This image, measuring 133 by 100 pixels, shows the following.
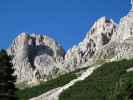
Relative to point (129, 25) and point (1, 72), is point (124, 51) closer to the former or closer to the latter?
point (129, 25)

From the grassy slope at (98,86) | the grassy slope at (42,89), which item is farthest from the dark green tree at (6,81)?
the grassy slope at (42,89)

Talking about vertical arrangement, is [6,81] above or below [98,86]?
below

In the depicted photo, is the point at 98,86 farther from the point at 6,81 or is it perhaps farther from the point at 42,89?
the point at 6,81

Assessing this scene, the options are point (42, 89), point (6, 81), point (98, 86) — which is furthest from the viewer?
point (42, 89)

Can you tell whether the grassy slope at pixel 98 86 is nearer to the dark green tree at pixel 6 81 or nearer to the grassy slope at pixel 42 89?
the grassy slope at pixel 42 89

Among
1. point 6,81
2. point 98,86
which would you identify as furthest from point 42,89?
point 6,81

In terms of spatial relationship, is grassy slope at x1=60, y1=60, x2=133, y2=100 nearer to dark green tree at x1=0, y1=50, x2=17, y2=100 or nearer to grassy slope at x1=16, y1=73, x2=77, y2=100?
grassy slope at x1=16, y1=73, x2=77, y2=100

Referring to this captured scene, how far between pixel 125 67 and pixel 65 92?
21741mm

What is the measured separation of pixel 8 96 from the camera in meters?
31.0

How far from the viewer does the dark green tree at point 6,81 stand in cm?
3116

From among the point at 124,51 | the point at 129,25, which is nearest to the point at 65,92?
the point at 124,51

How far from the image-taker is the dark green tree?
3116 centimetres

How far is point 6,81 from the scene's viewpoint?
31406mm

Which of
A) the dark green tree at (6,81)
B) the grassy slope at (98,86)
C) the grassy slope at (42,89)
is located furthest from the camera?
the grassy slope at (42,89)
